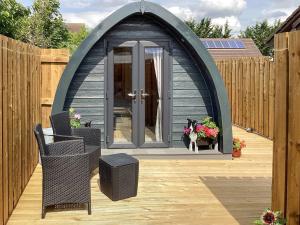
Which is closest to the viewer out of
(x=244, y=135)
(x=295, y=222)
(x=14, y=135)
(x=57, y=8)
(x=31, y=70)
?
(x=295, y=222)

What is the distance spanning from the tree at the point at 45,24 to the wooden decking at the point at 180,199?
56.8 feet

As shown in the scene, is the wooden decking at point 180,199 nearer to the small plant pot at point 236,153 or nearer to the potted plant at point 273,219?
the small plant pot at point 236,153

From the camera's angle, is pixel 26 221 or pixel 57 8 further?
pixel 57 8

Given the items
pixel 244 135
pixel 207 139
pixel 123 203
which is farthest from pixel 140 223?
pixel 244 135

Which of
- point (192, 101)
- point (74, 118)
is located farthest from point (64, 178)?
point (192, 101)

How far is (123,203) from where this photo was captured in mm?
4848

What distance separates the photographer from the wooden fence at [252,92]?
1007cm

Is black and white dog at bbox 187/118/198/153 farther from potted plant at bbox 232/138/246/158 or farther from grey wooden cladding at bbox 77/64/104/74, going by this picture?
grey wooden cladding at bbox 77/64/104/74

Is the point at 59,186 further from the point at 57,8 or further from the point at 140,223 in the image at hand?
the point at 57,8

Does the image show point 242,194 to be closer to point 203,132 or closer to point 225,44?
point 203,132

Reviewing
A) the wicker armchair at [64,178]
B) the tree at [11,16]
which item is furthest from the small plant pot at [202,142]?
the tree at [11,16]

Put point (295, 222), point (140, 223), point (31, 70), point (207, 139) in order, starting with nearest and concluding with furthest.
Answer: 1. point (295, 222)
2. point (140, 223)
3. point (31, 70)
4. point (207, 139)

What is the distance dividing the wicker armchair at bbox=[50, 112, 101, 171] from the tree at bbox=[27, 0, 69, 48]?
16.9 meters

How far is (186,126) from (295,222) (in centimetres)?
498
